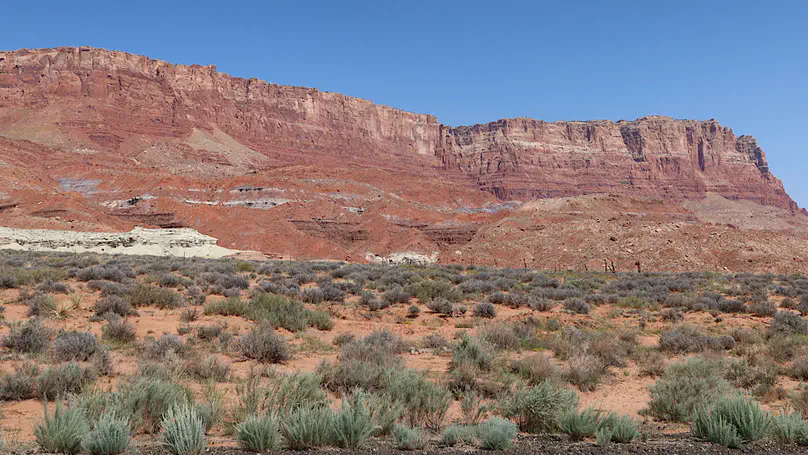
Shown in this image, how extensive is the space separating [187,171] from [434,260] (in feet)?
206

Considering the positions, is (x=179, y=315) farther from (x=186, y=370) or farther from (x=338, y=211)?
(x=338, y=211)

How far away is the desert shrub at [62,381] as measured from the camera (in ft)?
20.4

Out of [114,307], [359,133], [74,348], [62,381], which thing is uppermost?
[359,133]

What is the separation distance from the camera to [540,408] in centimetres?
580

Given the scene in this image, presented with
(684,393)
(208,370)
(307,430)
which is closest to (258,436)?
(307,430)

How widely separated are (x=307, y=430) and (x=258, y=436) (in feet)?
1.44

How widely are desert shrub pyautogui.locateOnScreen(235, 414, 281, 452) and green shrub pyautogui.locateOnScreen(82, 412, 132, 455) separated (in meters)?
0.95

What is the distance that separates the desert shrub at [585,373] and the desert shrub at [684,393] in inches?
36.3

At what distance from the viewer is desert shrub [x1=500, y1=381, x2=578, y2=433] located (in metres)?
5.71

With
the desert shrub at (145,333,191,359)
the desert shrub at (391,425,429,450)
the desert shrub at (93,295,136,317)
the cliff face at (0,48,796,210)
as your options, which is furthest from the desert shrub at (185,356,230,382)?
the cliff face at (0,48,796,210)

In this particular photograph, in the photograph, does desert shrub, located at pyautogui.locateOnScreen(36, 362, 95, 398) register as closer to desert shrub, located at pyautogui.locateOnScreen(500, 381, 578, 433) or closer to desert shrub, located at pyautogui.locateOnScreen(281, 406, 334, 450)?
desert shrub, located at pyautogui.locateOnScreen(281, 406, 334, 450)

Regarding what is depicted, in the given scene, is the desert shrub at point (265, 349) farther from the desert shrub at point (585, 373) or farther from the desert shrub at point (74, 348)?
the desert shrub at point (585, 373)

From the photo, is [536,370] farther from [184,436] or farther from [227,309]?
[227,309]

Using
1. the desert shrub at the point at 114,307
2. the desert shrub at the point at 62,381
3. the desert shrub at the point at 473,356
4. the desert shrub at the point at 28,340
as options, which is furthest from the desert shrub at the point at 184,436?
the desert shrub at the point at 114,307
